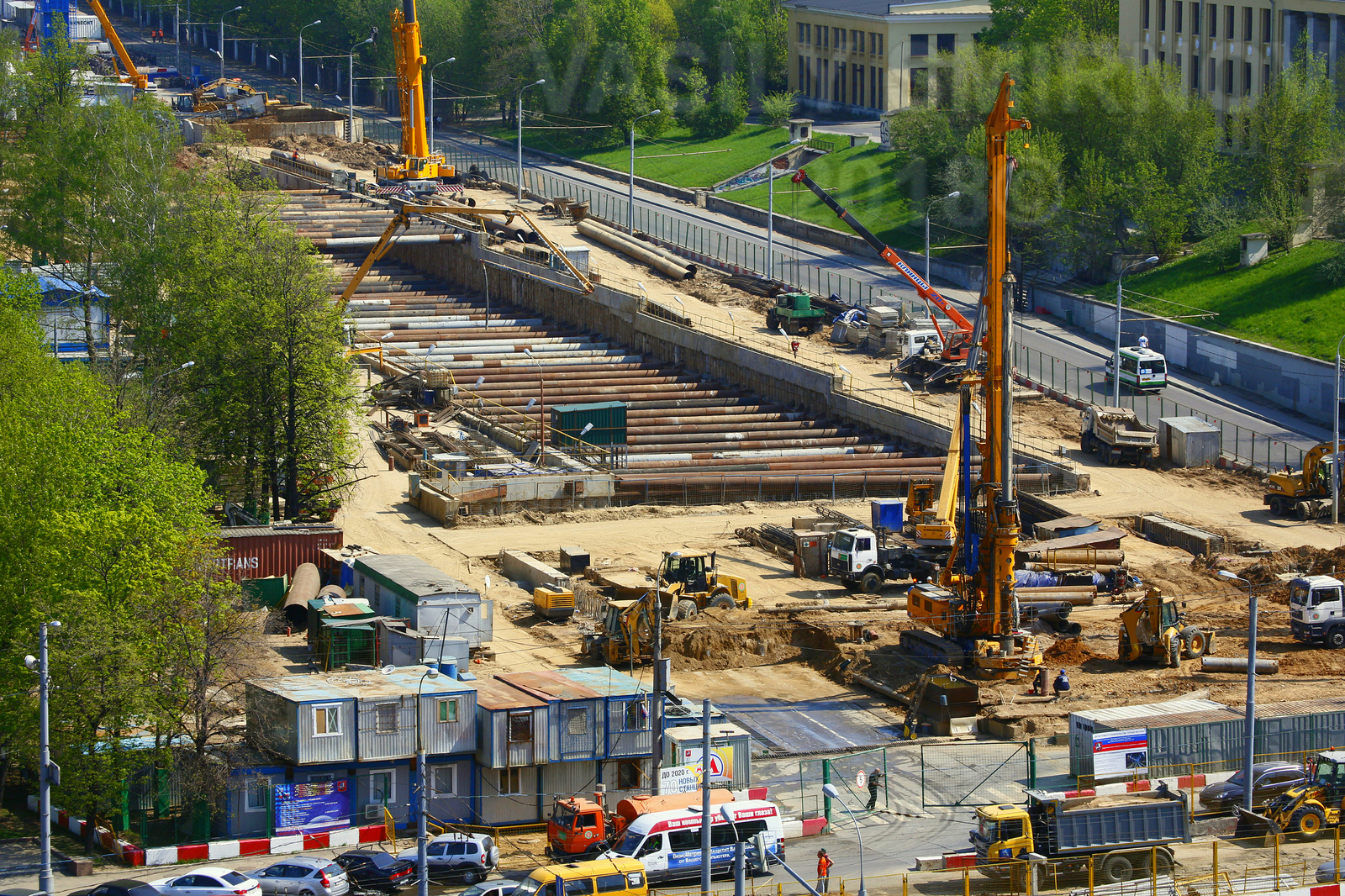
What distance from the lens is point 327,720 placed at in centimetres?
3588

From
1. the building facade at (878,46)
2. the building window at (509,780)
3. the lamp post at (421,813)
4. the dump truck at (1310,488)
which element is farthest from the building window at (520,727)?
the building facade at (878,46)

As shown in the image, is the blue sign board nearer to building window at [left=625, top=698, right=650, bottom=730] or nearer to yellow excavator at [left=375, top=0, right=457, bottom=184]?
building window at [left=625, top=698, right=650, bottom=730]

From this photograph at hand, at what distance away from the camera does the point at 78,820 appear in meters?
36.1

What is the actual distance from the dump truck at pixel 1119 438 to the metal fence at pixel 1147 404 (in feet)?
8.78

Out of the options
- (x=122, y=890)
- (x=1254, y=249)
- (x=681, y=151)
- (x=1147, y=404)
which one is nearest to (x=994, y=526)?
(x=122, y=890)

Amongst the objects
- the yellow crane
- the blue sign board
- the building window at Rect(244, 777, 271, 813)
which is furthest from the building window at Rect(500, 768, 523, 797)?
the yellow crane

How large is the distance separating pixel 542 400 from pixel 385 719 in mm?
38677

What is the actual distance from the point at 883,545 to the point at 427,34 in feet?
341

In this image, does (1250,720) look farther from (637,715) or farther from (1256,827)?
(637,715)

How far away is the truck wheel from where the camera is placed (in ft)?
116

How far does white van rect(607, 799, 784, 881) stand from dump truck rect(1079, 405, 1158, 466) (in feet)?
123

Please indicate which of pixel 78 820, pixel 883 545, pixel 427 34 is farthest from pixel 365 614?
pixel 427 34

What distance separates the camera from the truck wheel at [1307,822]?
116 ft

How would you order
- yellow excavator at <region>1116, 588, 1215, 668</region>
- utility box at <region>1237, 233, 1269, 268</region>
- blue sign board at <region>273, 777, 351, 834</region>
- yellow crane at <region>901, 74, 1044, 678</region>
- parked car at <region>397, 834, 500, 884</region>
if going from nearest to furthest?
parked car at <region>397, 834, 500, 884</region> < blue sign board at <region>273, 777, 351, 834</region> < yellow crane at <region>901, 74, 1044, 678</region> < yellow excavator at <region>1116, 588, 1215, 668</region> < utility box at <region>1237, 233, 1269, 268</region>
